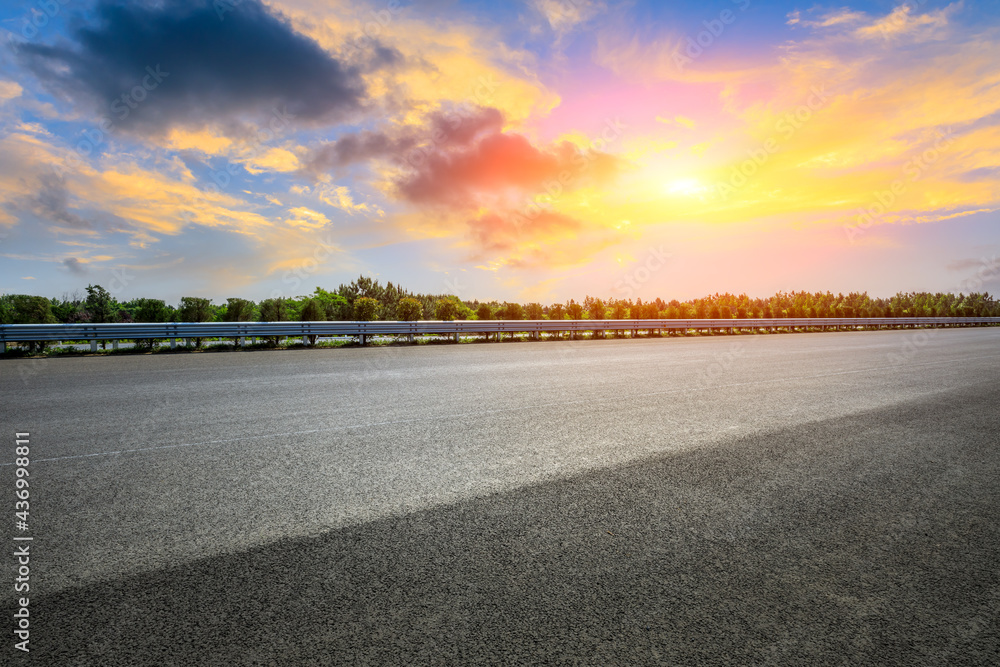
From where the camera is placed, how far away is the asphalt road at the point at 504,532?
2602mm

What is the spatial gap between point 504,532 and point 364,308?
21.9 m

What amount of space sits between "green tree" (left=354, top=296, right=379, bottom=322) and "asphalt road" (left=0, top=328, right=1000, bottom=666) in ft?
52.2

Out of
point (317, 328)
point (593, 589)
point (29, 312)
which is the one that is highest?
point (29, 312)

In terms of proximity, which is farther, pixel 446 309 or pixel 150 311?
pixel 446 309

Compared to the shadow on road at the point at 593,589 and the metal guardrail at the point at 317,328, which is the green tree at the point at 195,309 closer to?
the metal guardrail at the point at 317,328

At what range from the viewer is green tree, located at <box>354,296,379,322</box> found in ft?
79.9

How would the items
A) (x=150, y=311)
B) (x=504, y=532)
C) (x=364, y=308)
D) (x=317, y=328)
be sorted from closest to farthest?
(x=504, y=532)
(x=317, y=328)
(x=150, y=311)
(x=364, y=308)

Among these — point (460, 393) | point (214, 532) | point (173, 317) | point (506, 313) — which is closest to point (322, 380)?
point (460, 393)

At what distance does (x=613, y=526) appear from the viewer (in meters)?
3.87

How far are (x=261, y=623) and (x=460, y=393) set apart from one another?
671cm

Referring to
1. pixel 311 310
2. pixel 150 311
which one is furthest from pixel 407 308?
pixel 150 311

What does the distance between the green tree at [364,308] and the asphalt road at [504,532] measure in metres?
15.9

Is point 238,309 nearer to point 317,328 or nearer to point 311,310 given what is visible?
point 311,310

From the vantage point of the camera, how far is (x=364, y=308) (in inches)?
963
